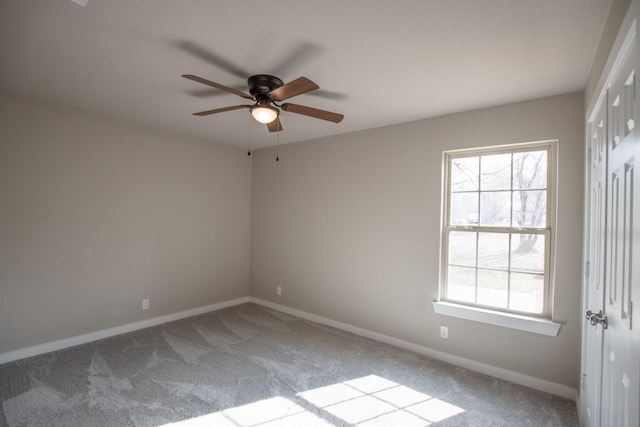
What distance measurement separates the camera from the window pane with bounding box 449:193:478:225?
122 inches

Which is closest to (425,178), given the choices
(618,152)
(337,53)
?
(337,53)

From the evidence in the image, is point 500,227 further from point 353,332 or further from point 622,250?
point 353,332

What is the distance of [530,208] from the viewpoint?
279cm

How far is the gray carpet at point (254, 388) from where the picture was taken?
2193 mm

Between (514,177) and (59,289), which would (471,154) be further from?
(59,289)

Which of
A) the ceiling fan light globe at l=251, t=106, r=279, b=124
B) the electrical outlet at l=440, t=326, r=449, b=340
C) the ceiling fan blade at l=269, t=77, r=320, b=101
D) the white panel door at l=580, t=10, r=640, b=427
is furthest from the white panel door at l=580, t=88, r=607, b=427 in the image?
the ceiling fan light globe at l=251, t=106, r=279, b=124

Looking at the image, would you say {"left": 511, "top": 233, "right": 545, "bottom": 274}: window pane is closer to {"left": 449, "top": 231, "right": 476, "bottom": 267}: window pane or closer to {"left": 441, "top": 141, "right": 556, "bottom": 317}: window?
{"left": 441, "top": 141, "right": 556, "bottom": 317}: window

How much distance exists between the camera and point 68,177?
320 cm

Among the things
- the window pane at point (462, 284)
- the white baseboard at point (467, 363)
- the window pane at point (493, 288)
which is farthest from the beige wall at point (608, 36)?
the white baseboard at point (467, 363)

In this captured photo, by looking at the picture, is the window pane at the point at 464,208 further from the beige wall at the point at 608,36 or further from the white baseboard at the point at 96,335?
the white baseboard at the point at 96,335

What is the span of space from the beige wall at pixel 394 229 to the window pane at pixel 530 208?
0.17 metres

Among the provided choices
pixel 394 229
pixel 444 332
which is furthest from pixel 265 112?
pixel 444 332

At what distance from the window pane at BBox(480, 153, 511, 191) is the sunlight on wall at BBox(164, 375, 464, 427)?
196 centimetres

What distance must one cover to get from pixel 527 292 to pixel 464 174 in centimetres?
123
